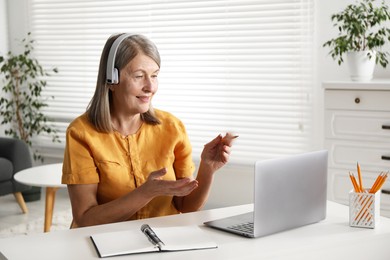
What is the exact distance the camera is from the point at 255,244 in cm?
194

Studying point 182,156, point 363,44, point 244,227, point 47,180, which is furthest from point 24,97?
point 244,227

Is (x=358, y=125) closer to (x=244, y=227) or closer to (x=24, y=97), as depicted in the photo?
(x=244, y=227)

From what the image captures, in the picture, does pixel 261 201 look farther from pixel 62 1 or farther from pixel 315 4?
pixel 62 1

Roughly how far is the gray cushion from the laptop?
3.42m

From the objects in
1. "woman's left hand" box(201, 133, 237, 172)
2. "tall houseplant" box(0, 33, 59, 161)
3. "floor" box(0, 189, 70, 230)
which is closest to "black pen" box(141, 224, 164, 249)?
"woman's left hand" box(201, 133, 237, 172)

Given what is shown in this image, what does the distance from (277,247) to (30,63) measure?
4.55 metres

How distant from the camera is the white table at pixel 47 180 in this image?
4.46m

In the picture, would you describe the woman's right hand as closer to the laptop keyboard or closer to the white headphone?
the laptop keyboard

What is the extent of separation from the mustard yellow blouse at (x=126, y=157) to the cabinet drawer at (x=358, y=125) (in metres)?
1.56

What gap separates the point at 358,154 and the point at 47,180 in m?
2.03

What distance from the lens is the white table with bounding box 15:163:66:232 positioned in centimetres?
446

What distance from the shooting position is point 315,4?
15.6 ft

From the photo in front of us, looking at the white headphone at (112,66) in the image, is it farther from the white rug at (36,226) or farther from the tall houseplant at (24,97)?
the tall houseplant at (24,97)

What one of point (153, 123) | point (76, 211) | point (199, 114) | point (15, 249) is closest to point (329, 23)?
point (199, 114)
